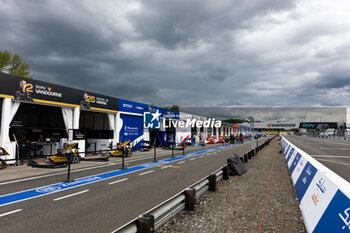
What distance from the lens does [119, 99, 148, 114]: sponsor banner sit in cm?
2283

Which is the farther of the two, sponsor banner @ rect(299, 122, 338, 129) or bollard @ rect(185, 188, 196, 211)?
sponsor banner @ rect(299, 122, 338, 129)

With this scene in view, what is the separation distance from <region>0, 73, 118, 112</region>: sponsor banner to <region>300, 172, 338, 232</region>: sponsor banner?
16.3m

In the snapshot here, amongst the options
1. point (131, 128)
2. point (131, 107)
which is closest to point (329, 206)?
point (131, 128)

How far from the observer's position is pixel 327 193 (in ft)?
11.9

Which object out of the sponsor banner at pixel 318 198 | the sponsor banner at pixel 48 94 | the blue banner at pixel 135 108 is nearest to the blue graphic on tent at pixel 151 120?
the blue banner at pixel 135 108

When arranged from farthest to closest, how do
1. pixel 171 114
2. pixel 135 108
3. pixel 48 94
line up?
1. pixel 171 114
2. pixel 135 108
3. pixel 48 94

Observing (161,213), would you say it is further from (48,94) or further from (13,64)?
(13,64)

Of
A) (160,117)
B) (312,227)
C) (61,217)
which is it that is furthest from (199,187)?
(160,117)

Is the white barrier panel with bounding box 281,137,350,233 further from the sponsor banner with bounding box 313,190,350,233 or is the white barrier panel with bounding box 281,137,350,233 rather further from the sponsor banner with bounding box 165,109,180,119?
the sponsor banner with bounding box 165,109,180,119

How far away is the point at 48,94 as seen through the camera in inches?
616

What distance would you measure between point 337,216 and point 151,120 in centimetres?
2454

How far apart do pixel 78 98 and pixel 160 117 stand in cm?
1294

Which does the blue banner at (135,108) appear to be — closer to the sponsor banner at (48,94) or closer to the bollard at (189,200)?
the sponsor banner at (48,94)

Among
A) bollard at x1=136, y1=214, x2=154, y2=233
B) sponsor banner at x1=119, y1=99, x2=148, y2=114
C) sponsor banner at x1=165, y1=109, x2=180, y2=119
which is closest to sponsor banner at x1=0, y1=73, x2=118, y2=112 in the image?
sponsor banner at x1=119, y1=99, x2=148, y2=114
